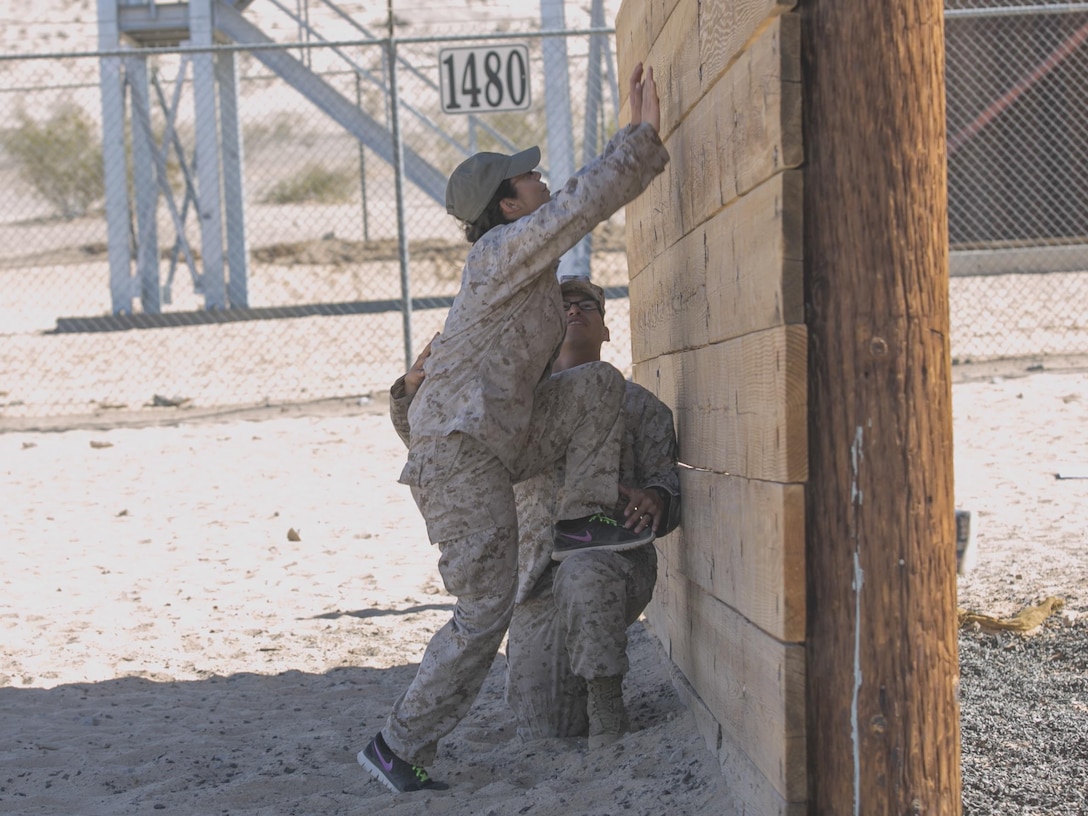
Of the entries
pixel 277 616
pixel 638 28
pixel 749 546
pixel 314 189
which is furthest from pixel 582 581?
pixel 314 189

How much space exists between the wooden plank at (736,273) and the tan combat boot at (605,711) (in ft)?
3.33

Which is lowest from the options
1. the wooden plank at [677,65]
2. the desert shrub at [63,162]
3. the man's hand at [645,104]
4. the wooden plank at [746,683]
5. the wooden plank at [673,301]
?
the wooden plank at [746,683]

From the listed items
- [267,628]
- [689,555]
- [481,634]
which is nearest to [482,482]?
[481,634]

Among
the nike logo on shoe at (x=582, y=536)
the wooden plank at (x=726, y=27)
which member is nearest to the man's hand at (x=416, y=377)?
the nike logo on shoe at (x=582, y=536)

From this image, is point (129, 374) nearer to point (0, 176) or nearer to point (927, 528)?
point (927, 528)

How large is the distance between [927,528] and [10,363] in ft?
40.1

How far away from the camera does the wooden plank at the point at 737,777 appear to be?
2.65 m

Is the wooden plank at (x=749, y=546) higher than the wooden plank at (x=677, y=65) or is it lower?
lower

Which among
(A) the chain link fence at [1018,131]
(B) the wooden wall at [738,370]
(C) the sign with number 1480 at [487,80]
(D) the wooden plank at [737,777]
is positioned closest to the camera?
(B) the wooden wall at [738,370]

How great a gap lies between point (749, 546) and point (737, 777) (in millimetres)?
571

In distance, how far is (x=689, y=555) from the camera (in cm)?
367

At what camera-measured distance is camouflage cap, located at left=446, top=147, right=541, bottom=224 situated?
11.8 ft

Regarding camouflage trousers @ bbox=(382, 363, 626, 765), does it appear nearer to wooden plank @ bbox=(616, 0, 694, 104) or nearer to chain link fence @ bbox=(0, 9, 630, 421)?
wooden plank @ bbox=(616, 0, 694, 104)

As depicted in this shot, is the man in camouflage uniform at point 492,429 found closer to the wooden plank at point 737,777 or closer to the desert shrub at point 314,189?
the wooden plank at point 737,777
